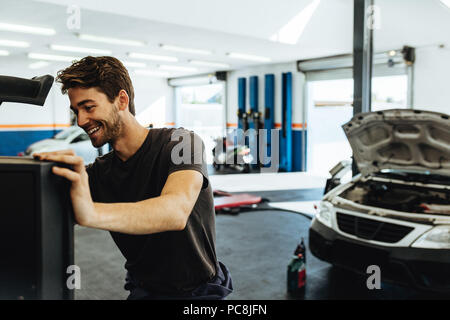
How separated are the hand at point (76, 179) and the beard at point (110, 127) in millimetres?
458

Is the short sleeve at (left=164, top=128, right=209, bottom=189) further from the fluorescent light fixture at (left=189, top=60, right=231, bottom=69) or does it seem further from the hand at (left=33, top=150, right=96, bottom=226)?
the fluorescent light fixture at (left=189, top=60, right=231, bottom=69)

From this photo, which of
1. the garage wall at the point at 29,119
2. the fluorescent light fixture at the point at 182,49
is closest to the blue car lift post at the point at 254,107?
the fluorescent light fixture at the point at 182,49

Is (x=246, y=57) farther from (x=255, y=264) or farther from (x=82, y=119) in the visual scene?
(x=82, y=119)

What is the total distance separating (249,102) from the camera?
11555 millimetres

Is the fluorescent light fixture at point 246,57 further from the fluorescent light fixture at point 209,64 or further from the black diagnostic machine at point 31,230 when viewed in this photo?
the black diagnostic machine at point 31,230

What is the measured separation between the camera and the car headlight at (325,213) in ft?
11.0

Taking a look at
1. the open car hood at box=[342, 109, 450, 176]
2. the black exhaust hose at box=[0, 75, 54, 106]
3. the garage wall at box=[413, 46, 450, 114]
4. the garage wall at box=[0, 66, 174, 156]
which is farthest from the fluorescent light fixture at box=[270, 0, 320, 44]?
the black exhaust hose at box=[0, 75, 54, 106]

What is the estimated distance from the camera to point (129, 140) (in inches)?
53.7

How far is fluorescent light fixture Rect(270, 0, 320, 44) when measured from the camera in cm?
694

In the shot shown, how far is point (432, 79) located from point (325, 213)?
508 centimetres

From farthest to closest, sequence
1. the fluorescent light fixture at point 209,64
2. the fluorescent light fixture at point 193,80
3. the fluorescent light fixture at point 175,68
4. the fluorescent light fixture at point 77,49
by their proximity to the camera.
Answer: the fluorescent light fixture at point 193,80, the fluorescent light fixture at point 175,68, the fluorescent light fixture at point 209,64, the fluorescent light fixture at point 77,49

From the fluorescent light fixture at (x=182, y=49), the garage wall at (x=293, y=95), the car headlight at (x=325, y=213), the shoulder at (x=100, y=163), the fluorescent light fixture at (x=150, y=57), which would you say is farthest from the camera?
the garage wall at (x=293, y=95)

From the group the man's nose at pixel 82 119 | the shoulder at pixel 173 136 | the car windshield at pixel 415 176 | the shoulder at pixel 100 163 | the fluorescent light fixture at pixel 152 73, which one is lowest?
the car windshield at pixel 415 176

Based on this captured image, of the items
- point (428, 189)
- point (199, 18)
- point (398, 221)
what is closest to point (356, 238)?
point (398, 221)
